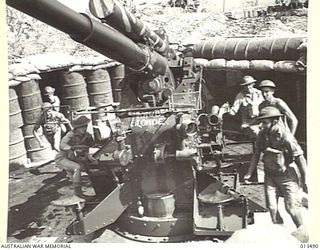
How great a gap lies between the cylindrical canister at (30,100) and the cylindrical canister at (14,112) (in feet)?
0.09

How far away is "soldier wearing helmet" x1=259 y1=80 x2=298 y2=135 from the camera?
127 centimetres

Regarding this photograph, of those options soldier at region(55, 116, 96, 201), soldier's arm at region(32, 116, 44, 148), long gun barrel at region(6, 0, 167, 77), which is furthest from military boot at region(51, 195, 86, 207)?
long gun barrel at region(6, 0, 167, 77)

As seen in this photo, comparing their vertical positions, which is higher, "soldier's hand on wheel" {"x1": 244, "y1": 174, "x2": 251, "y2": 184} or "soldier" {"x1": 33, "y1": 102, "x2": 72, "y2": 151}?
"soldier" {"x1": 33, "y1": 102, "x2": 72, "y2": 151}

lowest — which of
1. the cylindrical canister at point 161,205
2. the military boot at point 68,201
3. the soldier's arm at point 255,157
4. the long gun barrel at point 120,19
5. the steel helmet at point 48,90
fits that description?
the cylindrical canister at point 161,205

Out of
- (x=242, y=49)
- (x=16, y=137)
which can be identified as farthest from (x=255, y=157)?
(x=16, y=137)

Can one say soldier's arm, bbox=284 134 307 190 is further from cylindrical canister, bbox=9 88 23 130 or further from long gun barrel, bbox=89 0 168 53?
cylindrical canister, bbox=9 88 23 130

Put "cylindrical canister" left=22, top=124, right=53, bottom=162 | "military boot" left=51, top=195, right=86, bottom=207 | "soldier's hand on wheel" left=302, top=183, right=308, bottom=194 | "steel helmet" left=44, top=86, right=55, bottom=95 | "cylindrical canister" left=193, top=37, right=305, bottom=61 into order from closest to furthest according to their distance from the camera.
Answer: "soldier's hand on wheel" left=302, top=183, right=308, bottom=194 < "military boot" left=51, top=195, right=86, bottom=207 < "cylindrical canister" left=193, top=37, right=305, bottom=61 < "cylindrical canister" left=22, top=124, right=53, bottom=162 < "steel helmet" left=44, top=86, right=55, bottom=95

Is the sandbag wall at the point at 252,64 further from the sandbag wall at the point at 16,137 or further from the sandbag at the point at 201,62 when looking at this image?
the sandbag wall at the point at 16,137

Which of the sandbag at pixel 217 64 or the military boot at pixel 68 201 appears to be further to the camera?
the sandbag at pixel 217 64

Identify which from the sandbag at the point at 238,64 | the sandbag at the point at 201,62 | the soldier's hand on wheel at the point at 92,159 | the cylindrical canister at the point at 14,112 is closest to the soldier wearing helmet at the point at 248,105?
the sandbag at the point at 238,64

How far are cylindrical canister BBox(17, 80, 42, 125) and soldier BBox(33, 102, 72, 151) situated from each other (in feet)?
0.21

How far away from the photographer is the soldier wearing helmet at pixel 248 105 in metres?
1.44

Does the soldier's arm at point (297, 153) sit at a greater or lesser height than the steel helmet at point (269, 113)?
lesser

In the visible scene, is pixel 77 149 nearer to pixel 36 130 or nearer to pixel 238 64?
pixel 36 130
